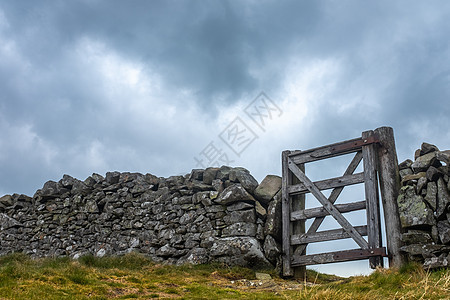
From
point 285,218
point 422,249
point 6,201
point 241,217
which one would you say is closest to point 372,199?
point 422,249

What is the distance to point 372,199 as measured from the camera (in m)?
9.64

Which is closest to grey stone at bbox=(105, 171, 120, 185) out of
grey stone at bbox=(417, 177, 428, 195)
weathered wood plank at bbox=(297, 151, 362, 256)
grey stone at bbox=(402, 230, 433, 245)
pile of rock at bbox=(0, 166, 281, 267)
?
pile of rock at bbox=(0, 166, 281, 267)

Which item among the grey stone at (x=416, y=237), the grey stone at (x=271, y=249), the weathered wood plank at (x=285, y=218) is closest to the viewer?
the grey stone at (x=416, y=237)

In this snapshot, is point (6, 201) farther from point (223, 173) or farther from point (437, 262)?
point (437, 262)

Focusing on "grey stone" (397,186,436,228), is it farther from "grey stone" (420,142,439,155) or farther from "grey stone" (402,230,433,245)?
"grey stone" (420,142,439,155)

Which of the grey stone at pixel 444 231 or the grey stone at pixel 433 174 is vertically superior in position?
the grey stone at pixel 433 174

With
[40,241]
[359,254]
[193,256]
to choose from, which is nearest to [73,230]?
[40,241]

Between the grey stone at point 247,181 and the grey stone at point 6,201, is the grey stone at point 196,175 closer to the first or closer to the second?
the grey stone at point 247,181

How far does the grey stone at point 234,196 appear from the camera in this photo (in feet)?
36.5

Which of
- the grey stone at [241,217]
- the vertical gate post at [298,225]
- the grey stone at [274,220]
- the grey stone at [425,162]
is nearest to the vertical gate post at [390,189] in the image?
the grey stone at [425,162]

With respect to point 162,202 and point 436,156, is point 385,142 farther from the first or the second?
point 162,202

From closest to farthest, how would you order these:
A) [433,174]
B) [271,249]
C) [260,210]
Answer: [433,174] < [271,249] < [260,210]

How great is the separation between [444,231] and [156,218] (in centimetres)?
708

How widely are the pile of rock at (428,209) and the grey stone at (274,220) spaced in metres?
2.91
